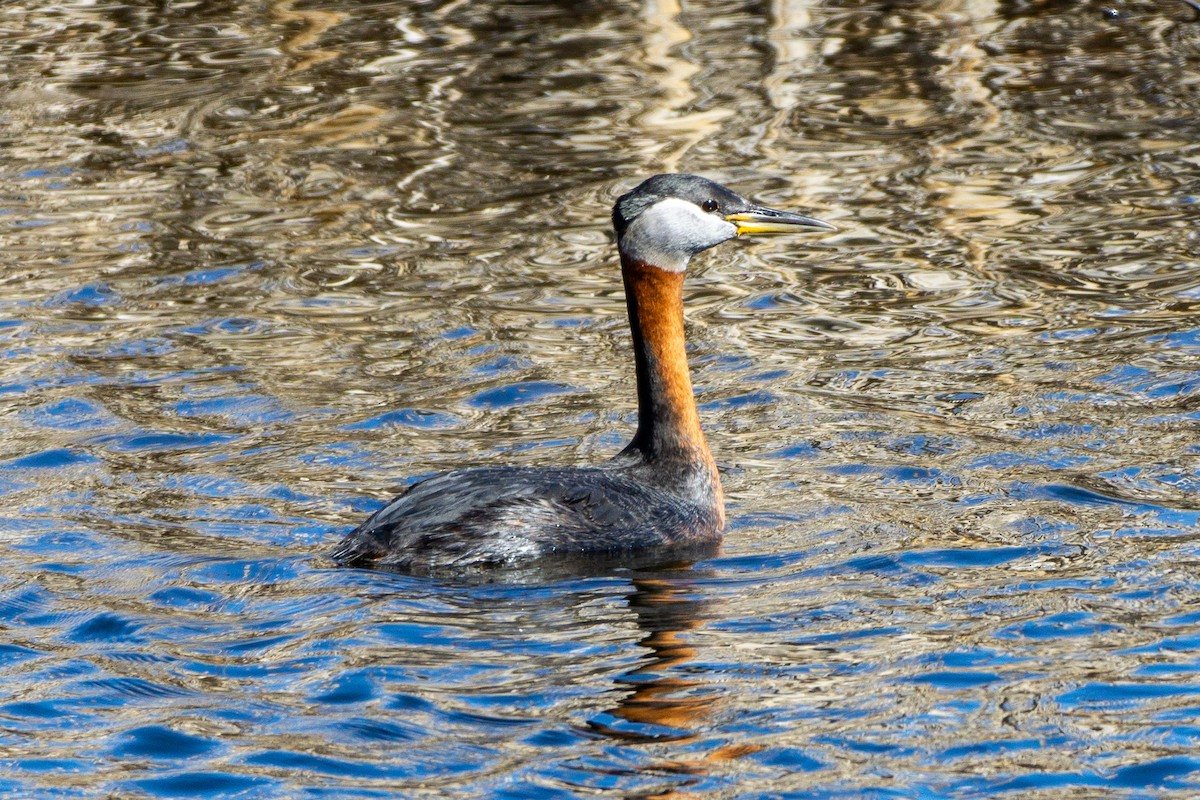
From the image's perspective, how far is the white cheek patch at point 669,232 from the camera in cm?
856

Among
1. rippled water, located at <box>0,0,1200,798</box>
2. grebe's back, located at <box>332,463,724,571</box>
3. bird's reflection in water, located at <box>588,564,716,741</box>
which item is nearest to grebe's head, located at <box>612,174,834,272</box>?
grebe's back, located at <box>332,463,724,571</box>

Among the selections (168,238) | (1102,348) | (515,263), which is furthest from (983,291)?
A: (168,238)

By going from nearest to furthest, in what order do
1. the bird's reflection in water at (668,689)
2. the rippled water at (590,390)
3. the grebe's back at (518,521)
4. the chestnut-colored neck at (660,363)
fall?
1. the bird's reflection in water at (668,689)
2. the rippled water at (590,390)
3. the grebe's back at (518,521)
4. the chestnut-colored neck at (660,363)

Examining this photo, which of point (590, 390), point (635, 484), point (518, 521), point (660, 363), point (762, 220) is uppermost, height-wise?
point (762, 220)

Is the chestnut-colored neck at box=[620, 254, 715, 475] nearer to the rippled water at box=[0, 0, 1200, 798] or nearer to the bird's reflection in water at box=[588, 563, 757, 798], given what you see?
the rippled water at box=[0, 0, 1200, 798]

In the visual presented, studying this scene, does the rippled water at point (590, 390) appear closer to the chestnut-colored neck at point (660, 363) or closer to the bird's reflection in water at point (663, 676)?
the bird's reflection in water at point (663, 676)

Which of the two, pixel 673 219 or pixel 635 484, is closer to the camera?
pixel 635 484

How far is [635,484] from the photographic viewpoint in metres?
8.42

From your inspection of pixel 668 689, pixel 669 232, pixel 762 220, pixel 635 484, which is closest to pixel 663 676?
pixel 668 689

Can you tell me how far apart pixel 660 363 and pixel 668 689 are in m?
2.48

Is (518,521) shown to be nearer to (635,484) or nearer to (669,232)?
(635,484)

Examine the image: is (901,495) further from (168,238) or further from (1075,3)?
(1075,3)

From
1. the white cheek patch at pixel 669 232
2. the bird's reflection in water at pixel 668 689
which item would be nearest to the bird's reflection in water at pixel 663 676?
the bird's reflection in water at pixel 668 689

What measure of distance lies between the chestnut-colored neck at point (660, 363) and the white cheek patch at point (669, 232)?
0.06 m
